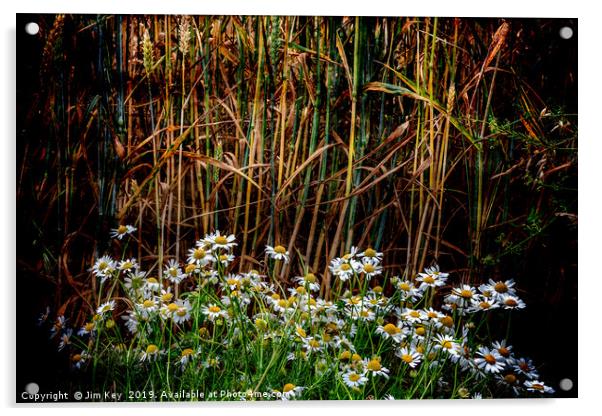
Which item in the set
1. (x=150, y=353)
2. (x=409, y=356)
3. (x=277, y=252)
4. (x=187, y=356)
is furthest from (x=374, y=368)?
(x=150, y=353)

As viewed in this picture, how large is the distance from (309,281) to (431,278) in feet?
1.20

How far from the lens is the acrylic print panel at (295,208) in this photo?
79.9 inches

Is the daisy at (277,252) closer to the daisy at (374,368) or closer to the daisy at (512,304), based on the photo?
the daisy at (374,368)

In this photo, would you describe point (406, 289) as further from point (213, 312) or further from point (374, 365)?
point (213, 312)

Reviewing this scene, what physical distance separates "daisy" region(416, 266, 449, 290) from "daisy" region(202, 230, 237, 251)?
570 mm

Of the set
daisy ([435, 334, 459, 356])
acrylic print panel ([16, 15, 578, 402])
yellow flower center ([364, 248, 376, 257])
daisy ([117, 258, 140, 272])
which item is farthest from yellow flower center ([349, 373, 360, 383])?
daisy ([117, 258, 140, 272])

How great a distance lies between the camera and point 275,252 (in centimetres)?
205

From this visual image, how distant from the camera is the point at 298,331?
6.70 ft

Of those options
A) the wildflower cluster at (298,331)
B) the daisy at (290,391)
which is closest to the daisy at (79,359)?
the wildflower cluster at (298,331)

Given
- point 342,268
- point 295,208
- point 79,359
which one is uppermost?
point 295,208

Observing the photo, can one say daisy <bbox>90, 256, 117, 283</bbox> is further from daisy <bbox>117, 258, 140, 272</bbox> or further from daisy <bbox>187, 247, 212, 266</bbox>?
daisy <bbox>187, 247, 212, 266</bbox>

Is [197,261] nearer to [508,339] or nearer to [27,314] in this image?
[27,314]

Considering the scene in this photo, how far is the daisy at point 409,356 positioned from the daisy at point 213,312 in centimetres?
54

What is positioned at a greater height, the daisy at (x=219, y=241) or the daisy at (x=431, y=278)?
the daisy at (x=219, y=241)
